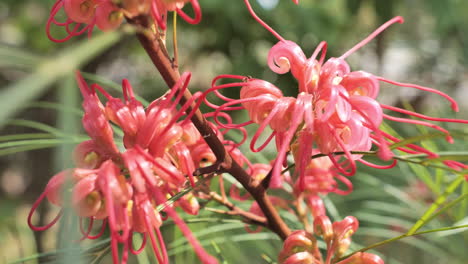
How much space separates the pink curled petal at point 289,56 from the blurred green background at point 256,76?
14 cm

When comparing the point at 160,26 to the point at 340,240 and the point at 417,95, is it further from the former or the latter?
the point at 417,95

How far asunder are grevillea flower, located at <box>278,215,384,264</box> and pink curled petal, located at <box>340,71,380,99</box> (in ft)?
0.34

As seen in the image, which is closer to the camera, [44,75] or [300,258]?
[44,75]

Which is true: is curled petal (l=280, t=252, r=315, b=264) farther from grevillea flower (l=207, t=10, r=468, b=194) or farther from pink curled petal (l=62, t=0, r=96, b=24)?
pink curled petal (l=62, t=0, r=96, b=24)

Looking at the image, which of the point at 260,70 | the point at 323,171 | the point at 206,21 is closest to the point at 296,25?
the point at 260,70

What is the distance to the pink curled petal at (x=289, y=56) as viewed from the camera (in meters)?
0.39

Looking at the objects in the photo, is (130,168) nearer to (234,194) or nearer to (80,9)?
(80,9)

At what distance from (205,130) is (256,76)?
831mm

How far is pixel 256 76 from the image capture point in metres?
1.16

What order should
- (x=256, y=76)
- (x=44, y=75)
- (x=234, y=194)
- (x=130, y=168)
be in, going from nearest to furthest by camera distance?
(x=44, y=75), (x=130, y=168), (x=234, y=194), (x=256, y=76)

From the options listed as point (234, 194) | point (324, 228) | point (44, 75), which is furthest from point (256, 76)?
point (44, 75)

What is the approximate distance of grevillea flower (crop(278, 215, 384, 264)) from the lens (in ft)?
1.21

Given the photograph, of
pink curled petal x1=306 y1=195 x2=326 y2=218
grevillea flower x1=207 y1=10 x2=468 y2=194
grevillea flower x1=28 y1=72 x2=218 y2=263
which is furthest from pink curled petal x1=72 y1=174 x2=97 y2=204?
pink curled petal x1=306 y1=195 x2=326 y2=218

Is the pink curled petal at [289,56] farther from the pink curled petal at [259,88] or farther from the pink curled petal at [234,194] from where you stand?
the pink curled petal at [234,194]
